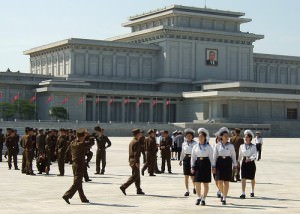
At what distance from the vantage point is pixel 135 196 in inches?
704

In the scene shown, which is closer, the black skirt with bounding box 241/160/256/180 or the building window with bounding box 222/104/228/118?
the black skirt with bounding box 241/160/256/180

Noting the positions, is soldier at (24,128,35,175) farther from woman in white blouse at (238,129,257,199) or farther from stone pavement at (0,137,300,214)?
woman in white blouse at (238,129,257,199)

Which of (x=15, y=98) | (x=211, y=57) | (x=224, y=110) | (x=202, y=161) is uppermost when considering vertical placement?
(x=211, y=57)

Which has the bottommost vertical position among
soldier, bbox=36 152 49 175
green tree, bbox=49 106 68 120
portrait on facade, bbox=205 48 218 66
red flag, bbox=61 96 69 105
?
soldier, bbox=36 152 49 175

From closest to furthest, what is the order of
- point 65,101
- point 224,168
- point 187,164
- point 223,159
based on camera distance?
point 224,168, point 223,159, point 187,164, point 65,101

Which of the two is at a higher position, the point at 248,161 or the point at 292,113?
the point at 292,113

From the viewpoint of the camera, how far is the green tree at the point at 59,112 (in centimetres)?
8862

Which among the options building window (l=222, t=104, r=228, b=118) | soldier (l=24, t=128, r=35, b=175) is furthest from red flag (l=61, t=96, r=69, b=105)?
soldier (l=24, t=128, r=35, b=175)

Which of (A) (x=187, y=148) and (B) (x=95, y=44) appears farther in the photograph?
(B) (x=95, y=44)

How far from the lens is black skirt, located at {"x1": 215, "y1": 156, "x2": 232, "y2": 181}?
54.5 feet

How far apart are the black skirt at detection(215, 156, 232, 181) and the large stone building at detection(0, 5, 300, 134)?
7683cm

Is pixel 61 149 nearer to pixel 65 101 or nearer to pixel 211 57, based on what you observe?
pixel 65 101

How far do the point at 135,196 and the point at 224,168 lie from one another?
261cm

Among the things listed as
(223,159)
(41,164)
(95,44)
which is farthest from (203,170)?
(95,44)
